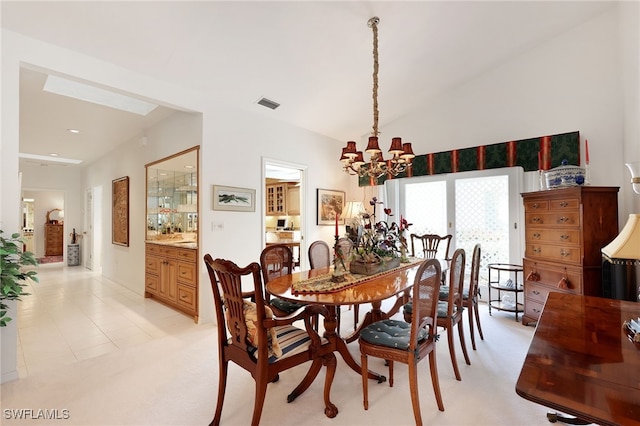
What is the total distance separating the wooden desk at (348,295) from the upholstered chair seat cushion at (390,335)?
185mm

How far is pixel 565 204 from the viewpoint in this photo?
311 centimetres

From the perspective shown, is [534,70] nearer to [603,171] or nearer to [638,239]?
[603,171]

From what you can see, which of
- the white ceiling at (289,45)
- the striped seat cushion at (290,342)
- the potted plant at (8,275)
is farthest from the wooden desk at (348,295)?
the white ceiling at (289,45)

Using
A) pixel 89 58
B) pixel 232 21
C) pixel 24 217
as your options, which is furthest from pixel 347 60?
pixel 24 217

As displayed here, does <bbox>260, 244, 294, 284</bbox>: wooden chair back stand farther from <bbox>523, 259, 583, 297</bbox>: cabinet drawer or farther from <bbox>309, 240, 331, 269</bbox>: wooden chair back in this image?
<bbox>523, 259, 583, 297</bbox>: cabinet drawer

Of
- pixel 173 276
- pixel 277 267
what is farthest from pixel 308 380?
pixel 173 276

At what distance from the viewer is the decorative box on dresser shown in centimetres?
299

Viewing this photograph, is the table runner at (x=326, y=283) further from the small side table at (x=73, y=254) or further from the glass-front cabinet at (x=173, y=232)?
the small side table at (x=73, y=254)

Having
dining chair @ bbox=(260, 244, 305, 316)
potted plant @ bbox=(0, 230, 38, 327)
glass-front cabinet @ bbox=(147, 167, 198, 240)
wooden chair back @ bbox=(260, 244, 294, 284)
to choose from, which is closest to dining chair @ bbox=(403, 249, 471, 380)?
dining chair @ bbox=(260, 244, 305, 316)

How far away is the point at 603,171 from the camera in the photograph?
3.41 metres

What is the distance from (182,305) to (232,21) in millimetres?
3366

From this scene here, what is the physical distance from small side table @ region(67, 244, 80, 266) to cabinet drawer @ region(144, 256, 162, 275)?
197 inches

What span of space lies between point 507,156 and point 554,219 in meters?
1.16

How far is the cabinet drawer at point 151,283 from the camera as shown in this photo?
4578 millimetres
